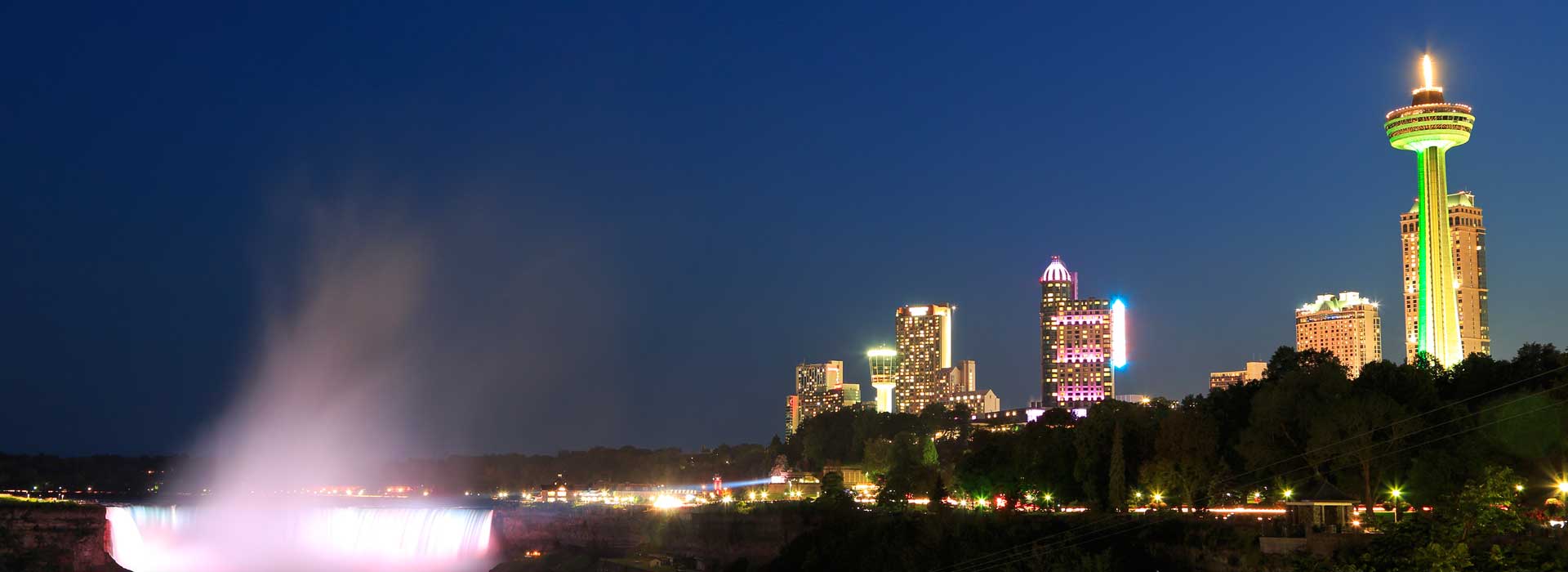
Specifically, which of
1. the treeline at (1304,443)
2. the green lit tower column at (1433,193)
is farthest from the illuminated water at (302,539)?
the green lit tower column at (1433,193)

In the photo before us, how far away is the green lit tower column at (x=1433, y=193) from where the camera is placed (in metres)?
141

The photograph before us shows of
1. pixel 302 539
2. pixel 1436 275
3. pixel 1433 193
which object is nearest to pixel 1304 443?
pixel 302 539

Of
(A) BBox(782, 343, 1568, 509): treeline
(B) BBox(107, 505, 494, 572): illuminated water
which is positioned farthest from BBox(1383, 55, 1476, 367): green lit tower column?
(B) BBox(107, 505, 494, 572): illuminated water

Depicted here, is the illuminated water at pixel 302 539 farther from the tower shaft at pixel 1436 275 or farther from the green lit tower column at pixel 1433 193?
the tower shaft at pixel 1436 275

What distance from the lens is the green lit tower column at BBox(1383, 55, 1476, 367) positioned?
5546 inches

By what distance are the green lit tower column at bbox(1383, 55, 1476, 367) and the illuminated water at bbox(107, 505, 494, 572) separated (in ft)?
333

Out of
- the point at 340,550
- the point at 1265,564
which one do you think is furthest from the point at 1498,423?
the point at 340,550

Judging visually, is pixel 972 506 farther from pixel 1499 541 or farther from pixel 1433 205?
pixel 1433 205

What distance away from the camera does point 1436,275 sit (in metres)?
150

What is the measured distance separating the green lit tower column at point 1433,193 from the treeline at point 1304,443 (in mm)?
62674

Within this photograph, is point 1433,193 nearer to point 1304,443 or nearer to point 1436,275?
point 1436,275

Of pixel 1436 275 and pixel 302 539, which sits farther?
pixel 1436 275

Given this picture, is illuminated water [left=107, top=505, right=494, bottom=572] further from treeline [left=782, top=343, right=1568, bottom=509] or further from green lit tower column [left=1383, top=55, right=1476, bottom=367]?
green lit tower column [left=1383, top=55, right=1476, bottom=367]

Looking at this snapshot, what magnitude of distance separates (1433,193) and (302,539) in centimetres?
11961
